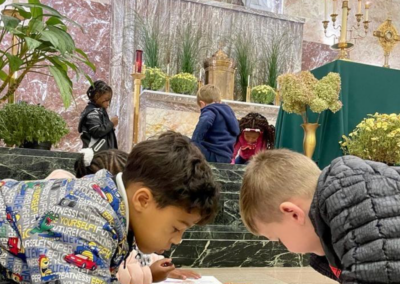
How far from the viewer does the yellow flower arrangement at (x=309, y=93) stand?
3938 mm

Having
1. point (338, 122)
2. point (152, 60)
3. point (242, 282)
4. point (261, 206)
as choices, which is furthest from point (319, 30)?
point (261, 206)

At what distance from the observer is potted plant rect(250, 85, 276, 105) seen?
22.6 ft

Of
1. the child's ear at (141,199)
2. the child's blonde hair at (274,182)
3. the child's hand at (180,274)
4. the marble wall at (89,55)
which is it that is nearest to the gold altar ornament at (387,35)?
the marble wall at (89,55)

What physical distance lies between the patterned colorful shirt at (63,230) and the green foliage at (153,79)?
4923 millimetres

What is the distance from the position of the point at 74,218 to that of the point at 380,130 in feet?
9.26

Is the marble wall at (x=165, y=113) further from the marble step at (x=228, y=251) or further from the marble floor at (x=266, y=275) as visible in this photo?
the marble floor at (x=266, y=275)

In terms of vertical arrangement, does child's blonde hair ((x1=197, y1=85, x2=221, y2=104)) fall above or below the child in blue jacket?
above

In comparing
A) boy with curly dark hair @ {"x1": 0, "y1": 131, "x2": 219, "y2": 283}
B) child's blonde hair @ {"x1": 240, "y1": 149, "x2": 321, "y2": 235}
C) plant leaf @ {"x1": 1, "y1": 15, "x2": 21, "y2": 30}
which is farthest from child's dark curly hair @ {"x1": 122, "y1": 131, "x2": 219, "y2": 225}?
plant leaf @ {"x1": 1, "y1": 15, "x2": 21, "y2": 30}

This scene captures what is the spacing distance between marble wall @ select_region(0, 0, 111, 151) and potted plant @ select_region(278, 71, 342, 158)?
3603 millimetres

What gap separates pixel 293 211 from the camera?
4.40ft

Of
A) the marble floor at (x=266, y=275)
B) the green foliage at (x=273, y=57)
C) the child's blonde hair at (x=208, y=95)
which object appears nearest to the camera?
the marble floor at (x=266, y=275)

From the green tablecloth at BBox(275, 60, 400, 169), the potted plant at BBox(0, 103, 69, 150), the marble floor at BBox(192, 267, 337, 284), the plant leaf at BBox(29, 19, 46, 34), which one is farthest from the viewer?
the green tablecloth at BBox(275, 60, 400, 169)

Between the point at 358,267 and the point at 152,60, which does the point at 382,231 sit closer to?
the point at 358,267

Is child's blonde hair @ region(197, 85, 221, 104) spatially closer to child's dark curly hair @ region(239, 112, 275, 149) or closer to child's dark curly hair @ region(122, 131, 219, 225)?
child's dark curly hair @ region(239, 112, 275, 149)
